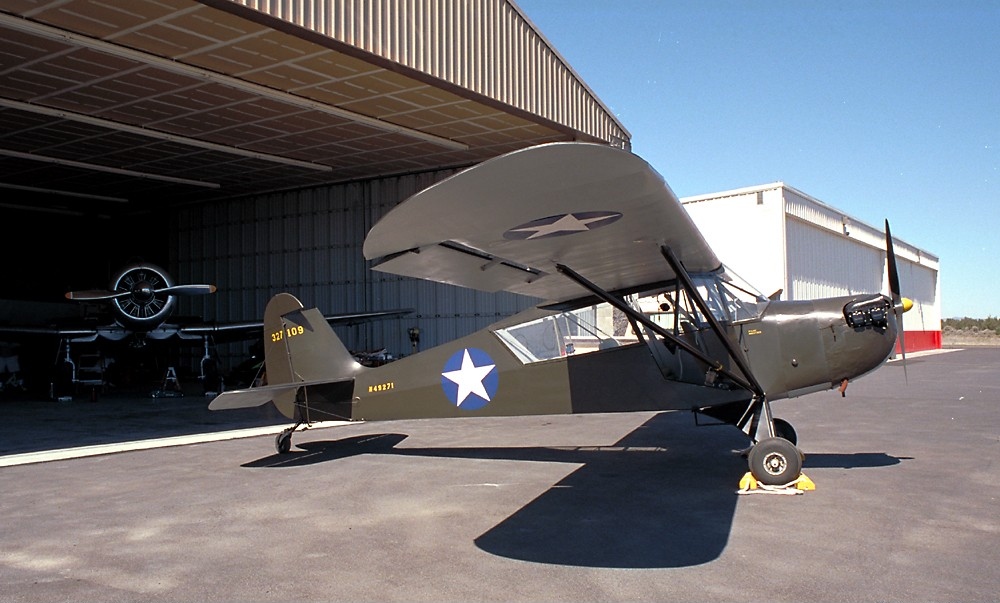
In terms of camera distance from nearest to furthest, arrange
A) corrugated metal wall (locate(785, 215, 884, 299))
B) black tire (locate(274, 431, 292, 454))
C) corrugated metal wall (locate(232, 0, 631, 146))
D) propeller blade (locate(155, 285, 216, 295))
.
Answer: black tire (locate(274, 431, 292, 454))
corrugated metal wall (locate(232, 0, 631, 146))
propeller blade (locate(155, 285, 216, 295))
corrugated metal wall (locate(785, 215, 884, 299))

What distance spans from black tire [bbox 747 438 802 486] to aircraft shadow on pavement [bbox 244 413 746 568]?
1.11 ft

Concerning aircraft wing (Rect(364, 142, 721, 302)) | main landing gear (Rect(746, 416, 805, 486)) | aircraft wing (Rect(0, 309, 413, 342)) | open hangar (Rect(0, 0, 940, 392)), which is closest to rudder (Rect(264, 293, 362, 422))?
aircraft wing (Rect(364, 142, 721, 302))

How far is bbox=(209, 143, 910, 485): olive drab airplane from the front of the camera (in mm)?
5102

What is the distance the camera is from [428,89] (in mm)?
14977

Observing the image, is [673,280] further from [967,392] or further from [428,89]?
[967,392]

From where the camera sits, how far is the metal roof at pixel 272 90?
11.8m

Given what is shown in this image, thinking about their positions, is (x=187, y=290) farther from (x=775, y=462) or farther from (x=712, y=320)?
(x=775, y=462)

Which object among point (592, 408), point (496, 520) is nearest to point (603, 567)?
point (496, 520)

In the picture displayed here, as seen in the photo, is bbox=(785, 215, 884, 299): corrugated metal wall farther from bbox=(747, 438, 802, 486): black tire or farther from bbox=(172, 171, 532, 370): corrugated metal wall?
bbox=(747, 438, 802, 486): black tire

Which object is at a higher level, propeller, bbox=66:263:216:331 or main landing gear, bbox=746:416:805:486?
propeller, bbox=66:263:216:331

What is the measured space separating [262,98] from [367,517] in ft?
38.3

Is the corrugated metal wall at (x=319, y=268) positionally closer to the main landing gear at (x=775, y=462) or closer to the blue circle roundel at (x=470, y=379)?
the blue circle roundel at (x=470, y=379)

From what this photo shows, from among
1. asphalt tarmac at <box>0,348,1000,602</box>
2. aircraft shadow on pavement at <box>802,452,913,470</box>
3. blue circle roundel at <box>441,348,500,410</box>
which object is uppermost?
blue circle roundel at <box>441,348,500,410</box>

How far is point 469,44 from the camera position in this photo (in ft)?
47.7
